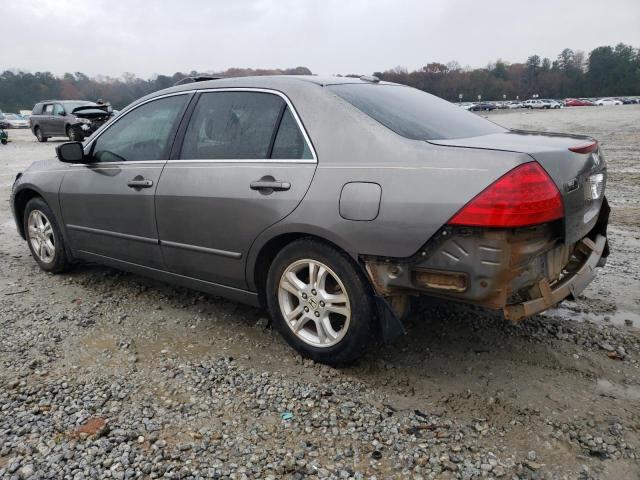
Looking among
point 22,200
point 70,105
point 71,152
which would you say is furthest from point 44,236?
point 70,105

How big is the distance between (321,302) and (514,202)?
1.17 meters

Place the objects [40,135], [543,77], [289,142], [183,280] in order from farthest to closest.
A: [543,77] < [40,135] < [183,280] < [289,142]

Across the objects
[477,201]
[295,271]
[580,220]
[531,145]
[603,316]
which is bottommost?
[603,316]

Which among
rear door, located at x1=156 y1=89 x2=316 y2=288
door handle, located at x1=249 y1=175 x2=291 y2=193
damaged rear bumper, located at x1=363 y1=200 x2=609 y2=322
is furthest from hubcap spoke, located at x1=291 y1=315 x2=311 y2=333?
door handle, located at x1=249 y1=175 x2=291 y2=193

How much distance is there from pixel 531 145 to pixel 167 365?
2.35m

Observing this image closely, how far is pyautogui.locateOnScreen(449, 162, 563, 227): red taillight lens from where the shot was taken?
225cm

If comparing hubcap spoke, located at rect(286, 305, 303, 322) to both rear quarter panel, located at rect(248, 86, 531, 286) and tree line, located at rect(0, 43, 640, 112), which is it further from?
tree line, located at rect(0, 43, 640, 112)

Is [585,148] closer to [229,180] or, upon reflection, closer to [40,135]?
[229,180]

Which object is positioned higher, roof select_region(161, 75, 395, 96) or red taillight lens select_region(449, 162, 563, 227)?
roof select_region(161, 75, 395, 96)

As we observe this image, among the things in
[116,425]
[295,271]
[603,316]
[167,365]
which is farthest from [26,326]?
[603,316]

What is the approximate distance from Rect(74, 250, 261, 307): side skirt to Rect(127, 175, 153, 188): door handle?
0.61 m

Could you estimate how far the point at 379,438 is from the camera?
93.4 inches

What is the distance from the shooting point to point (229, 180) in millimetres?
3137

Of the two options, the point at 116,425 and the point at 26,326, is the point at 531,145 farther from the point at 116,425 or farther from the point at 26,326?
the point at 26,326
